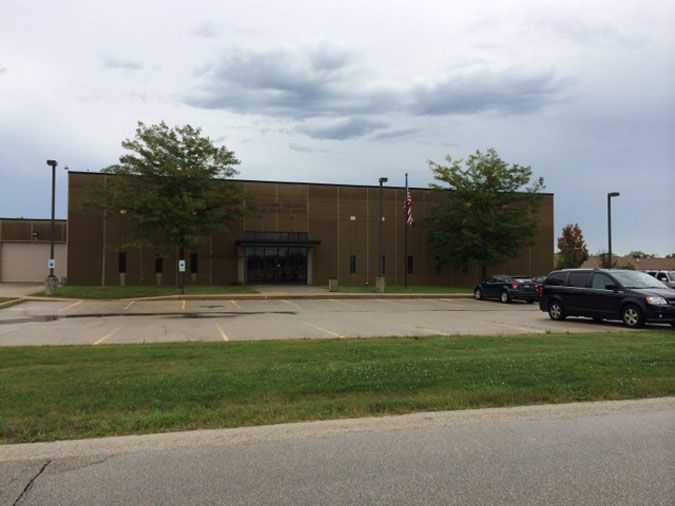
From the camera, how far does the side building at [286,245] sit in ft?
126

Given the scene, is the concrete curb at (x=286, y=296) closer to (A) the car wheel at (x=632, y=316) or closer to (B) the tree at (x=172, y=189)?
(B) the tree at (x=172, y=189)

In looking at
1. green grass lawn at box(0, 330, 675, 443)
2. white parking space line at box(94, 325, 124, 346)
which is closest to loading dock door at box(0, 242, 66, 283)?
white parking space line at box(94, 325, 124, 346)

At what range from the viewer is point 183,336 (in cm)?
1358

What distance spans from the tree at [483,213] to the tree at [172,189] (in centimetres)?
1633

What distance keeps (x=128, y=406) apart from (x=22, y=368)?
10.4ft

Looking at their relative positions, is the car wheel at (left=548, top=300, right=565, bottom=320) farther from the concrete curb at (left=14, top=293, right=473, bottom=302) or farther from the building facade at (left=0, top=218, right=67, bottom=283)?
the building facade at (left=0, top=218, right=67, bottom=283)

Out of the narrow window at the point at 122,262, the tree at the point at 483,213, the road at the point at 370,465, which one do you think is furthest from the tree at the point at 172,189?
the road at the point at 370,465

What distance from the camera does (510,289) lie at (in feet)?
93.6

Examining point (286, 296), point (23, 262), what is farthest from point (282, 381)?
point (23, 262)

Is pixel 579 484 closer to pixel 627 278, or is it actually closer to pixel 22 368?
pixel 22 368

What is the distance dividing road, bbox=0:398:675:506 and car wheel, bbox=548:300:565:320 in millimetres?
12423

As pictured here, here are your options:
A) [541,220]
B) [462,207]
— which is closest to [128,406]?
[462,207]

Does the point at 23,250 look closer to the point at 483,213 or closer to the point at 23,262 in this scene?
the point at 23,262

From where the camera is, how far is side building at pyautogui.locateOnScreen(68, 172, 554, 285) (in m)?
38.5
